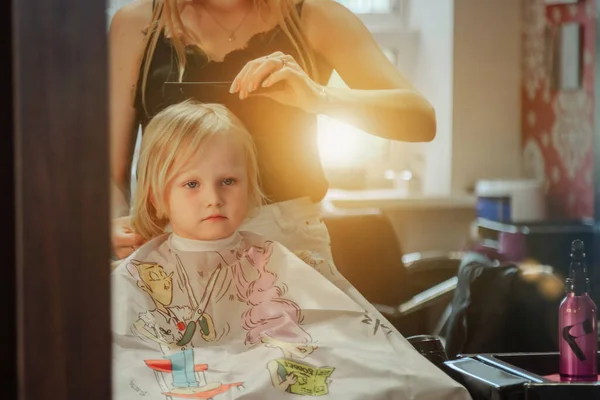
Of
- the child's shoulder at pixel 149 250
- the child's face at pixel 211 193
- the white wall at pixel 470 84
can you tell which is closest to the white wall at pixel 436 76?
the white wall at pixel 470 84

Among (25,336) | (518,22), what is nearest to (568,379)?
(518,22)

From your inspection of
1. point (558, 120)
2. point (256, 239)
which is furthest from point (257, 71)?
point (558, 120)

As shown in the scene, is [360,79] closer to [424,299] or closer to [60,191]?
[424,299]

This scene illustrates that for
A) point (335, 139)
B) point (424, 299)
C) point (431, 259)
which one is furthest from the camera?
point (431, 259)

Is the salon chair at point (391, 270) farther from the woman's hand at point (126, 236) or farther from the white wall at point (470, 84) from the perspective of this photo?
the woman's hand at point (126, 236)

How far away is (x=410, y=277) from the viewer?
1781 millimetres

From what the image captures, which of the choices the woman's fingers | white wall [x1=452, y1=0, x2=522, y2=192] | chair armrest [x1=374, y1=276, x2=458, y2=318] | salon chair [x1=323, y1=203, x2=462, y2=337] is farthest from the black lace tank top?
white wall [x1=452, y1=0, x2=522, y2=192]

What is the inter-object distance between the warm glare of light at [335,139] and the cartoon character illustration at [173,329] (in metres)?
0.29

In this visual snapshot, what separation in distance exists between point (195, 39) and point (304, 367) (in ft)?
1.87

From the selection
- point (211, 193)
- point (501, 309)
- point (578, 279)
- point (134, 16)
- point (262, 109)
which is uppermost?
point (134, 16)

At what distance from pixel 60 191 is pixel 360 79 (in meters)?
0.81

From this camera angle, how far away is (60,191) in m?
0.66

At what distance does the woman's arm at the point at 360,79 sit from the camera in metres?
1.36

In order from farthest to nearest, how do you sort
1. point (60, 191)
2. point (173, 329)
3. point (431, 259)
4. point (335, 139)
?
point (431, 259), point (335, 139), point (173, 329), point (60, 191)
